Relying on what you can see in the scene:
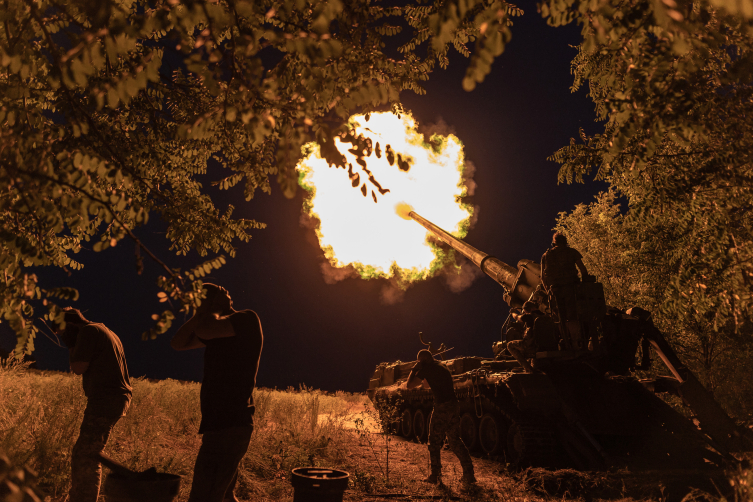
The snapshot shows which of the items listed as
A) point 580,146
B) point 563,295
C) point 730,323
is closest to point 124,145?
point 580,146

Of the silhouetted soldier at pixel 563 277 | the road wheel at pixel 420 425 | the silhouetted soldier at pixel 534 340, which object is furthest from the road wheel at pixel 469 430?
the silhouetted soldier at pixel 563 277

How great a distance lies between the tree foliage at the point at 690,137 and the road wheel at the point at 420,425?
28.7 feet

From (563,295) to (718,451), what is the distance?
11.5 feet

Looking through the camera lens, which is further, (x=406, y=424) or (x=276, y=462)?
(x=406, y=424)

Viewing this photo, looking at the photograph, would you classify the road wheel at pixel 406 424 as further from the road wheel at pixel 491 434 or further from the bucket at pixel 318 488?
the bucket at pixel 318 488

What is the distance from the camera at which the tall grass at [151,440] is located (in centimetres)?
588

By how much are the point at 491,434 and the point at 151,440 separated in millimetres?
7065

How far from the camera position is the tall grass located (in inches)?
232

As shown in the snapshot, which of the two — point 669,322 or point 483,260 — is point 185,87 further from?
point 669,322

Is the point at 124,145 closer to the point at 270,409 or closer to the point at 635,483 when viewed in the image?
the point at 635,483

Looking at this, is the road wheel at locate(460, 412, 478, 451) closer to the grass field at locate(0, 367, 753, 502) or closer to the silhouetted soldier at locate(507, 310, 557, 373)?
the grass field at locate(0, 367, 753, 502)

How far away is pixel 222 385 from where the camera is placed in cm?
388

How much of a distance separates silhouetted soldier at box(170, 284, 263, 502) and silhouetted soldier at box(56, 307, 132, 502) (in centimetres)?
137

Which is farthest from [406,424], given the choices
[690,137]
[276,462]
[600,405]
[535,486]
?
[690,137]
